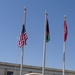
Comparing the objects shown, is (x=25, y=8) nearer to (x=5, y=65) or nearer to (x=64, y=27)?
(x=64, y=27)

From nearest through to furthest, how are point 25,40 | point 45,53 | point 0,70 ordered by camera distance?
1. point 45,53
2. point 25,40
3. point 0,70

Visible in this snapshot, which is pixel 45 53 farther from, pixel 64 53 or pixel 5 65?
pixel 5 65

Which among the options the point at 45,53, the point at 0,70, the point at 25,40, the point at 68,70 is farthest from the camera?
the point at 68,70

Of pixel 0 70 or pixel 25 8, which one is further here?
pixel 0 70

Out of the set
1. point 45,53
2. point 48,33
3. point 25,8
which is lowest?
point 45,53

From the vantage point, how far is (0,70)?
7125cm

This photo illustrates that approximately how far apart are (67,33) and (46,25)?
3174 mm

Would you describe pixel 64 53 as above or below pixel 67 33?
below

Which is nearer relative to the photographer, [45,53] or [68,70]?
[45,53]

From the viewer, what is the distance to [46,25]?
41844 mm

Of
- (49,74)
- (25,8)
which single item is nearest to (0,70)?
(49,74)

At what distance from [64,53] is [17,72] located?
3126 centimetres

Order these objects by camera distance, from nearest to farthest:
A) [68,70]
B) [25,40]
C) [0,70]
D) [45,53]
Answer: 1. [45,53]
2. [25,40]
3. [0,70]
4. [68,70]

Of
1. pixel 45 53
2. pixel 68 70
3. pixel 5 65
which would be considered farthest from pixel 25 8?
pixel 68 70
